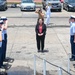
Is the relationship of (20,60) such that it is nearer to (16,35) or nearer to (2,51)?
(2,51)

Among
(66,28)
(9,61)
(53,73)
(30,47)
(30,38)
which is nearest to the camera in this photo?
(53,73)

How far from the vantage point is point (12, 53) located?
15.9 m

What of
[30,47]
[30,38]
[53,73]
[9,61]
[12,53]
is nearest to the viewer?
[53,73]

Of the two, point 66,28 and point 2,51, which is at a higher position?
point 2,51

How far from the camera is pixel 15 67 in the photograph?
42.8 ft

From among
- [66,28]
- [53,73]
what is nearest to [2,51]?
[53,73]

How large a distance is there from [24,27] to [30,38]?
4924 mm

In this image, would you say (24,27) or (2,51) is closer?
(2,51)

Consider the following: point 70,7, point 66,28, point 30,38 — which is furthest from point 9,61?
point 70,7

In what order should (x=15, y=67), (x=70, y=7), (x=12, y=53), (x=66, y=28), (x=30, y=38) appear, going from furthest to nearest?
(x=70, y=7) → (x=66, y=28) → (x=30, y=38) → (x=12, y=53) → (x=15, y=67)

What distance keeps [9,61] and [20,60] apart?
543 mm

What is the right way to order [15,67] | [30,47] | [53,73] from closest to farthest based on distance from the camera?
[53,73], [15,67], [30,47]

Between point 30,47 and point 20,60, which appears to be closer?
point 20,60

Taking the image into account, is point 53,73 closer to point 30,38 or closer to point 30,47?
→ point 30,47
